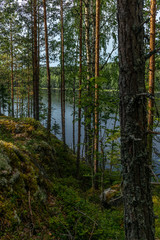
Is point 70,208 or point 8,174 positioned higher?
point 8,174

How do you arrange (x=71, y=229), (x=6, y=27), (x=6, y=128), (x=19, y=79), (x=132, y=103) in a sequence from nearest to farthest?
(x=132, y=103) → (x=71, y=229) → (x=6, y=128) → (x=6, y=27) → (x=19, y=79)

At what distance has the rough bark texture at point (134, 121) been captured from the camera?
1.72 m

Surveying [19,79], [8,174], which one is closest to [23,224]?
[8,174]

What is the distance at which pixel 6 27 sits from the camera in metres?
15.9

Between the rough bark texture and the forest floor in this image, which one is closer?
the rough bark texture

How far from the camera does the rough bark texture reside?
1.72 metres

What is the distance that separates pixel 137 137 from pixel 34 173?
3090 mm

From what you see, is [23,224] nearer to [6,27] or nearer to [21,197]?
[21,197]

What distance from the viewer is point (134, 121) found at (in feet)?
5.83

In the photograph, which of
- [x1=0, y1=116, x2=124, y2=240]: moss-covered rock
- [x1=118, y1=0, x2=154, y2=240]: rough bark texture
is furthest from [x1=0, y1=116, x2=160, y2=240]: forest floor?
[x1=118, y1=0, x2=154, y2=240]: rough bark texture

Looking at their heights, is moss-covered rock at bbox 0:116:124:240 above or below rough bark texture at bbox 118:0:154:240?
below

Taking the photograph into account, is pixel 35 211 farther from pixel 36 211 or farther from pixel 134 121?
pixel 134 121

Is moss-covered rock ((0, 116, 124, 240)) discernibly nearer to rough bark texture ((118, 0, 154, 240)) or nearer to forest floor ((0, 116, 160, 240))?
forest floor ((0, 116, 160, 240))

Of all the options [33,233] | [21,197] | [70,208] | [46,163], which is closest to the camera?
[33,233]
